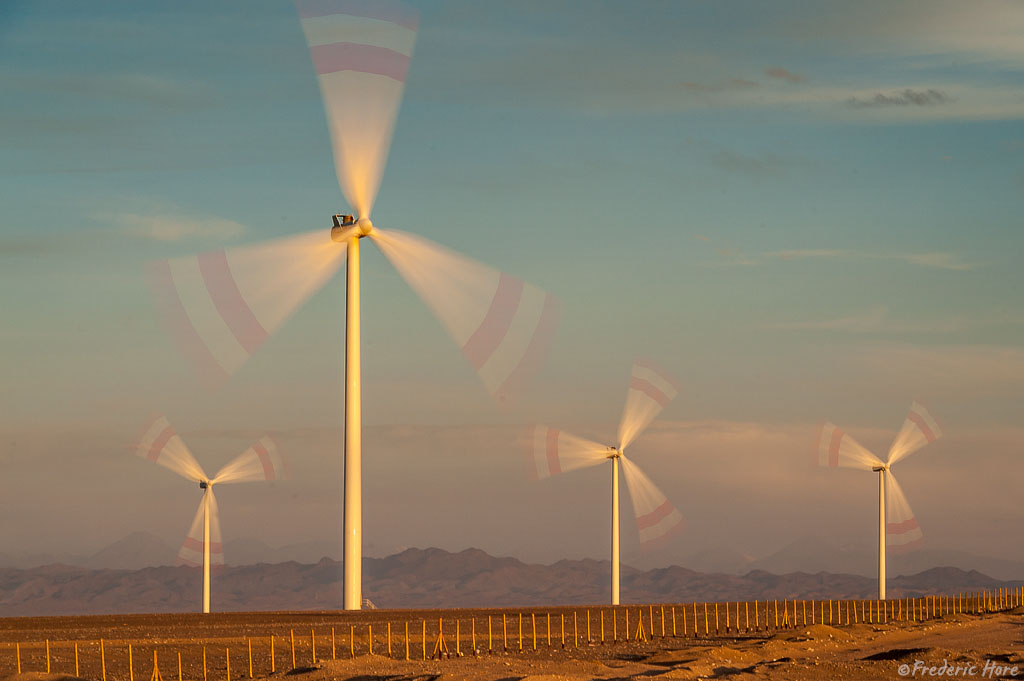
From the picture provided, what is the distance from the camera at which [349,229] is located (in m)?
74.7

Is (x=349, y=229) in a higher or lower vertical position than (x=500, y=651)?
higher

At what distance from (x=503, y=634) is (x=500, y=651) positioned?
10578 millimetres

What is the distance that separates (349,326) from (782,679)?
2843 cm

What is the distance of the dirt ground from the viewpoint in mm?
59562

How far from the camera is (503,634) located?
8206 centimetres

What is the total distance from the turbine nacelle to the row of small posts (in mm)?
19694

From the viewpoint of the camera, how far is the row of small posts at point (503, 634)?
2655 inches

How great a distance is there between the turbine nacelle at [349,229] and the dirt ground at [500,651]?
20027 millimetres

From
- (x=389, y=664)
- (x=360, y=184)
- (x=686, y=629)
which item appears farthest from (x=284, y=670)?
(x=686, y=629)

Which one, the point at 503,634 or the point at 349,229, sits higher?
the point at 349,229

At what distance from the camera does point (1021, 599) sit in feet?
412

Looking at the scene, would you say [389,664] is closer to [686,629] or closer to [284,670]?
[284,670]

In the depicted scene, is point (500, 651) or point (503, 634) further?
point (503, 634)

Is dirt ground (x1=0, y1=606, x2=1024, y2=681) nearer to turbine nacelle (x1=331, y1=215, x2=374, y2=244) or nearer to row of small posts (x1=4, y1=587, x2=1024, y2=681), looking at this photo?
row of small posts (x1=4, y1=587, x2=1024, y2=681)
